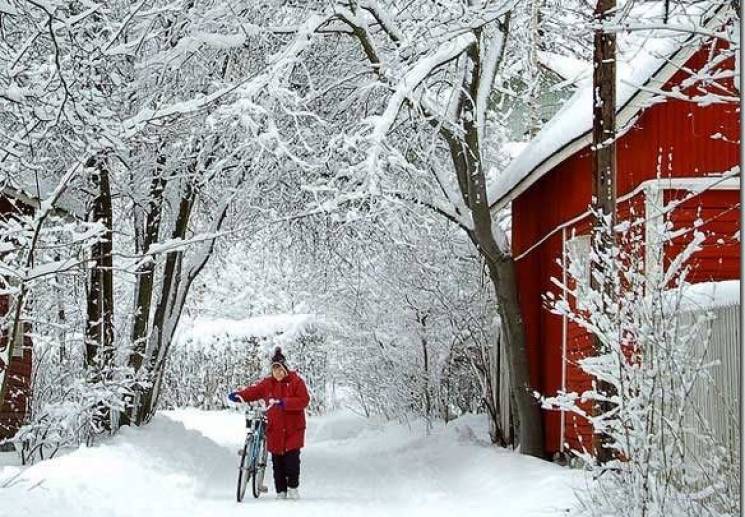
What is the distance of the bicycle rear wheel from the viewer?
12555 mm

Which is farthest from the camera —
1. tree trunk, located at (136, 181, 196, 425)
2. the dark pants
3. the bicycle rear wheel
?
tree trunk, located at (136, 181, 196, 425)

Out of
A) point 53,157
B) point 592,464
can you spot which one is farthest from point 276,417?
point 592,464

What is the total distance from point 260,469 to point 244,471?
1.95 ft

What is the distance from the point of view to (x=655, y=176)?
39.7 ft

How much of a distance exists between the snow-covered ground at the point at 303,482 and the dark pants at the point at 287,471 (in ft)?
0.69

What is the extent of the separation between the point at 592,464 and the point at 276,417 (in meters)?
5.38

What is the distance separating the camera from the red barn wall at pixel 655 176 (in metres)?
12.1

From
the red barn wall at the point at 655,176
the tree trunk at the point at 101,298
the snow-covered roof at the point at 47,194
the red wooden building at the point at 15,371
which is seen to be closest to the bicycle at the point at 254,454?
the tree trunk at the point at 101,298

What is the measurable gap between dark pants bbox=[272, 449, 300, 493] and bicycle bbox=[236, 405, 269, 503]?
0.69 feet

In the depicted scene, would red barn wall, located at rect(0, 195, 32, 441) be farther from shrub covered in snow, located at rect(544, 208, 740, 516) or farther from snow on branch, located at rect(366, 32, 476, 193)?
shrub covered in snow, located at rect(544, 208, 740, 516)

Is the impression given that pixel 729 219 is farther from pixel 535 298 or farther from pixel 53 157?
pixel 53 157

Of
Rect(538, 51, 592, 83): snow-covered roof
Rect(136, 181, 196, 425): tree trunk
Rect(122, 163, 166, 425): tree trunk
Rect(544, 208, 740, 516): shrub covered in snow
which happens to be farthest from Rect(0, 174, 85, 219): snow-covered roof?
Rect(544, 208, 740, 516): shrub covered in snow

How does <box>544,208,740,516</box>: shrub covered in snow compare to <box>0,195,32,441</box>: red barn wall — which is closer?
<box>544,208,740,516</box>: shrub covered in snow

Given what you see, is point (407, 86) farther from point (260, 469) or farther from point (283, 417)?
point (260, 469)
